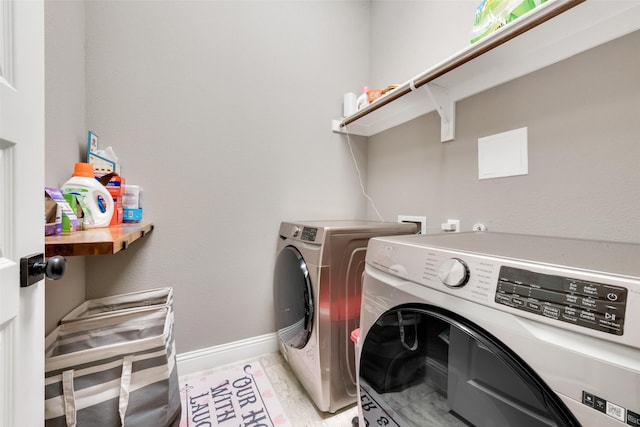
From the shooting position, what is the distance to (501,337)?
1.45ft

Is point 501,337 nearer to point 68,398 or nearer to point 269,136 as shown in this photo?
point 68,398

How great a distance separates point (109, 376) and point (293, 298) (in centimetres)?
75

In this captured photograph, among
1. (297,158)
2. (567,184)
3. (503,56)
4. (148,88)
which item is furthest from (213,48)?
(567,184)

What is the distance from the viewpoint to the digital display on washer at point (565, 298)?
0.34 meters

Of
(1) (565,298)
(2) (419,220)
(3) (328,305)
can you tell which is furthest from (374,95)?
(1) (565,298)

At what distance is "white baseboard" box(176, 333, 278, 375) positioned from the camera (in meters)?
1.43

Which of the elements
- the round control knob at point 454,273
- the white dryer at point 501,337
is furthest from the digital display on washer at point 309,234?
→ the round control knob at point 454,273

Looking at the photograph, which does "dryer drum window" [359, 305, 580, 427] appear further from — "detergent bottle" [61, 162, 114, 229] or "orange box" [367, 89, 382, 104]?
"orange box" [367, 89, 382, 104]

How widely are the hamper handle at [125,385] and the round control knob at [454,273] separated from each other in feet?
3.67

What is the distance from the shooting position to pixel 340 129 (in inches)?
71.6
